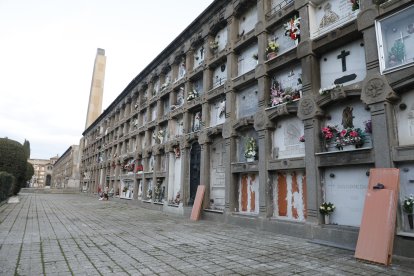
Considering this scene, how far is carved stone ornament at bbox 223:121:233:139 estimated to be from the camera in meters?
12.8

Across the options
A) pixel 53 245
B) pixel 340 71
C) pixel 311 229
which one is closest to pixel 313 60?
pixel 340 71

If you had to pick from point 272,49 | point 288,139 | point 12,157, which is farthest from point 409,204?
point 12,157

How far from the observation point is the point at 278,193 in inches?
409

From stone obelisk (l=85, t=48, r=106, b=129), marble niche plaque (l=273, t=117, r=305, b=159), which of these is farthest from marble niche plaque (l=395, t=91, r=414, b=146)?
stone obelisk (l=85, t=48, r=106, b=129)

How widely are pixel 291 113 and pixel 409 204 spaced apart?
4.71 metres

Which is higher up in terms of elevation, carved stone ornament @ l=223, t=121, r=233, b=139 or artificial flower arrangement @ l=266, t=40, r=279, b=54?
artificial flower arrangement @ l=266, t=40, r=279, b=54

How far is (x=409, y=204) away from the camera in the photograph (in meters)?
6.48

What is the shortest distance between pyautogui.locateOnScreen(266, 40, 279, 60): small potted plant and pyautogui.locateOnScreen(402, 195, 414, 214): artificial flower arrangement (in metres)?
6.91

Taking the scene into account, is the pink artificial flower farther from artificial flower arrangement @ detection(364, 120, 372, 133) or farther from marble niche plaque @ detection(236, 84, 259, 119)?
marble niche plaque @ detection(236, 84, 259, 119)

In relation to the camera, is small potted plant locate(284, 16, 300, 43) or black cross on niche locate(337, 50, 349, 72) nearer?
black cross on niche locate(337, 50, 349, 72)

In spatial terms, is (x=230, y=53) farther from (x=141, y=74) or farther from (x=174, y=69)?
(x=141, y=74)

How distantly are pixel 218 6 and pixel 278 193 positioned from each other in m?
10.5

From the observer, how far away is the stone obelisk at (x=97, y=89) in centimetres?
6075

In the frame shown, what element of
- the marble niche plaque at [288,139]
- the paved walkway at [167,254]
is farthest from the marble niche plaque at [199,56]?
the paved walkway at [167,254]
